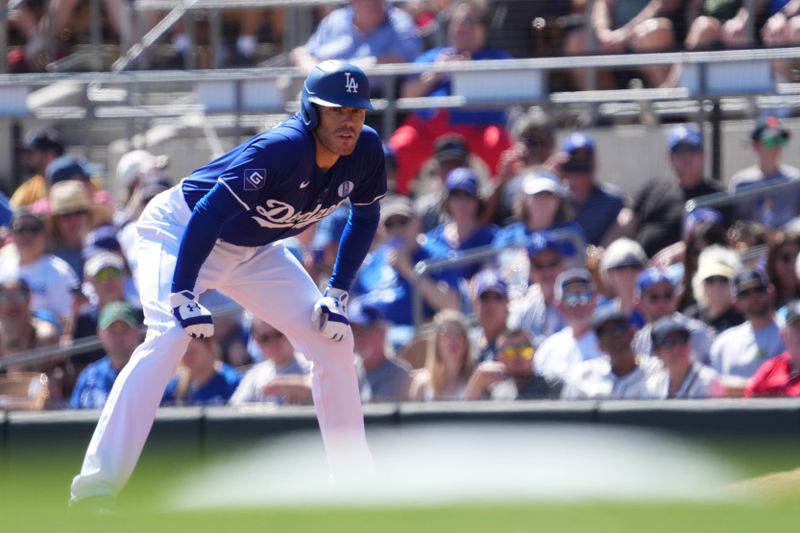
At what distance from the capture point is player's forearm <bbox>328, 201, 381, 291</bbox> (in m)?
6.30

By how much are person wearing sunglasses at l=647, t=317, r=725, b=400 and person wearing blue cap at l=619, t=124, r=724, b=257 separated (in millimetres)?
1315

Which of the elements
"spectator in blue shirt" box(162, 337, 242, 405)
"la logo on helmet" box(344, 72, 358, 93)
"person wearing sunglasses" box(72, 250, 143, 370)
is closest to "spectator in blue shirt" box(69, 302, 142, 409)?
"spectator in blue shirt" box(162, 337, 242, 405)

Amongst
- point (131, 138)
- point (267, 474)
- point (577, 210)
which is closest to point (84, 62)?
point (131, 138)

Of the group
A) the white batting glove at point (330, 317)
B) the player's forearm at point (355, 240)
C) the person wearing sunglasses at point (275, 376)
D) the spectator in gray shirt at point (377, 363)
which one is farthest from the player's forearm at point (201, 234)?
the spectator in gray shirt at point (377, 363)

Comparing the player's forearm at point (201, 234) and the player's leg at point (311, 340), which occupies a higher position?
the player's forearm at point (201, 234)

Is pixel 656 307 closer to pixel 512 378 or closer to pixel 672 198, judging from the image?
pixel 512 378

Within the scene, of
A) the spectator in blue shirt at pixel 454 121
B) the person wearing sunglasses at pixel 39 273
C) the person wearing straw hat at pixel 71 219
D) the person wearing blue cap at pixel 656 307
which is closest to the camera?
the person wearing blue cap at pixel 656 307

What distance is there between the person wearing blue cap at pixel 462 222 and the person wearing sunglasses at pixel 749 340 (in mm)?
1837

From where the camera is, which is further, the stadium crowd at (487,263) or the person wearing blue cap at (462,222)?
the person wearing blue cap at (462,222)

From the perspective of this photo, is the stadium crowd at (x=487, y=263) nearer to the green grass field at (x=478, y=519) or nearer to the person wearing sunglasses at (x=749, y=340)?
the person wearing sunglasses at (x=749, y=340)

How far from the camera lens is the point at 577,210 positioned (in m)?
9.23

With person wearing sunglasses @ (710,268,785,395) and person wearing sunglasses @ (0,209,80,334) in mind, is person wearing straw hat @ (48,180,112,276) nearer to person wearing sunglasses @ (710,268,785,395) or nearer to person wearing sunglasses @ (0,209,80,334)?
person wearing sunglasses @ (0,209,80,334)

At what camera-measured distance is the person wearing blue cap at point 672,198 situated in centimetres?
905

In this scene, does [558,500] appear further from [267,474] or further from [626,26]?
[626,26]
